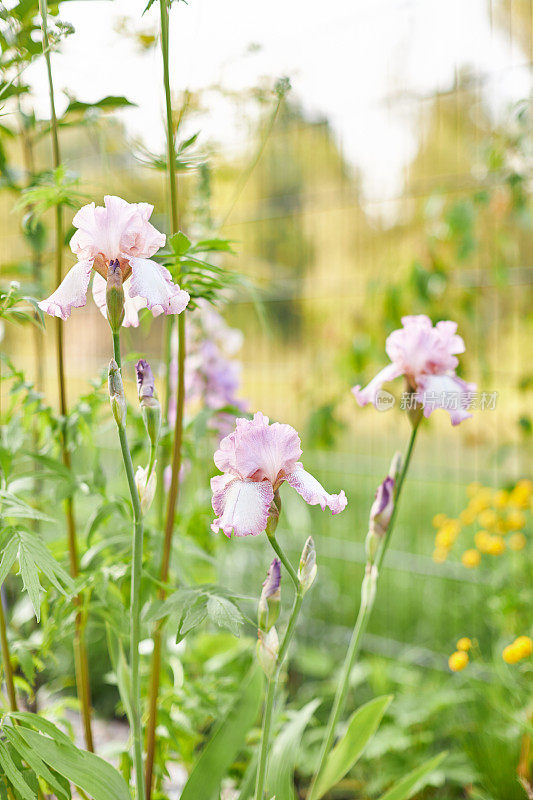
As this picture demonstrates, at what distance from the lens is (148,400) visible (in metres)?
0.77

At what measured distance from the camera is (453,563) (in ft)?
6.89

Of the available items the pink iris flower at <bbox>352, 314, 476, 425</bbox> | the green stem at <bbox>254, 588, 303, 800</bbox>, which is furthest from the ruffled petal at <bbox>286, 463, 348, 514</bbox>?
the pink iris flower at <bbox>352, 314, 476, 425</bbox>

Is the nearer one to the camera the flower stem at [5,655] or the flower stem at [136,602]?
the flower stem at [136,602]

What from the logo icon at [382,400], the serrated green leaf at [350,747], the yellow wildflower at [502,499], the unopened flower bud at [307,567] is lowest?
the serrated green leaf at [350,747]

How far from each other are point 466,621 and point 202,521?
39.5 inches

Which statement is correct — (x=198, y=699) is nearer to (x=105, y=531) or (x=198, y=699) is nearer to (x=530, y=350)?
(x=105, y=531)

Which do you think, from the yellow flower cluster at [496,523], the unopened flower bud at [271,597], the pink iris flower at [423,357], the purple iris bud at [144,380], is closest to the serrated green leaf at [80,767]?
the unopened flower bud at [271,597]

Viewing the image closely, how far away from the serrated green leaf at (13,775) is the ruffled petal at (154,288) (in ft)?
1.45

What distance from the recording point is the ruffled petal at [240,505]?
0.67 metres

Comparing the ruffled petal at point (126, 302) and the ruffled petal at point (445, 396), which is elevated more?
the ruffled petal at point (126, 302)

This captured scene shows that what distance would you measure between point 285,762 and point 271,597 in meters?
0.42

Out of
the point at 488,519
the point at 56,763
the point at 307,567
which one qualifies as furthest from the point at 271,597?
the point at 488,519

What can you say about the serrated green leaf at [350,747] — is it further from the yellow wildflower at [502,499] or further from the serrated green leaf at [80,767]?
the yellow wildflower at [502,499]

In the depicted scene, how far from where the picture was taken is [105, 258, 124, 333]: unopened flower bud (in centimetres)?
71
